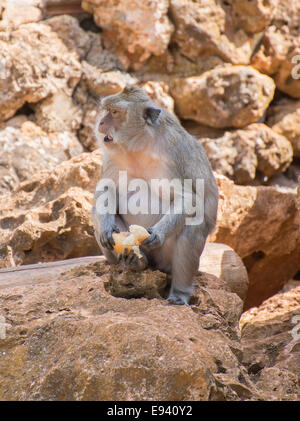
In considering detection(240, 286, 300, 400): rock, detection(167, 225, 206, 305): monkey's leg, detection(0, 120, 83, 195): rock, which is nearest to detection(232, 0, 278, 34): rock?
detection(0, 120, 83, 195): rock

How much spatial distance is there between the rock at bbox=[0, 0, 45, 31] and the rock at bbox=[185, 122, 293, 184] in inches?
111

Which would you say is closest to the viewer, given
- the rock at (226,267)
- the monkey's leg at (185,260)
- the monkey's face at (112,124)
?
the monkey's leg at (185,260)

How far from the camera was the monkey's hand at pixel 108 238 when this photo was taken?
4.32 metres

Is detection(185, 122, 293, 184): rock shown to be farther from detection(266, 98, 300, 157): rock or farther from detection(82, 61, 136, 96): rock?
detection(82, 61, 136, 96): rock

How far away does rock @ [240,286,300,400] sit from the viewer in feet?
11.4

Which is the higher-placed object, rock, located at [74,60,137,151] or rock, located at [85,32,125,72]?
rock, located at [85,32,125,72]

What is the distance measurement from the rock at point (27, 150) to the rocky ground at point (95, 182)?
2 centimetres

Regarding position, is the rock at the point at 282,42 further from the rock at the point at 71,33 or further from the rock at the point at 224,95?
the rock at the point at 71,33

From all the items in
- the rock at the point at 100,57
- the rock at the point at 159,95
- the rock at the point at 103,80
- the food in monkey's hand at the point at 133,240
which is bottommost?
the rock at the point at 159,95

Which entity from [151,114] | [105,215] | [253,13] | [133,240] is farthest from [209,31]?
[133,240]

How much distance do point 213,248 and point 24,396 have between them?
2.92 m

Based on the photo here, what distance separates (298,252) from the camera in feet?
24.3

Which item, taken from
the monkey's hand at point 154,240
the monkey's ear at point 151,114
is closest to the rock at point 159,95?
the monkey's ear at point 151,114

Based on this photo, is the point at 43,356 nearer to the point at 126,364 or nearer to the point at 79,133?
the point at 126,364
